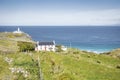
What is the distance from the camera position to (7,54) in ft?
184

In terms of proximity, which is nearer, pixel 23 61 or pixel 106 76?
pixel 106 76

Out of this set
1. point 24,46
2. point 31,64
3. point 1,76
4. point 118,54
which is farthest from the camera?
point 118,54

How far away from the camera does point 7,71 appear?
3831cm

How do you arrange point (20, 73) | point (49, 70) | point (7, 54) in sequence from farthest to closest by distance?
point (7, 54), point (49, 70), point (20, 73)

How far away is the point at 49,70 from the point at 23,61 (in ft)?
29.2

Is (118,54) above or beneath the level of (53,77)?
beneath

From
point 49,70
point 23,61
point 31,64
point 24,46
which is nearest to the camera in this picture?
point 49,70

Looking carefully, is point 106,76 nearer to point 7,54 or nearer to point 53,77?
point 53,77

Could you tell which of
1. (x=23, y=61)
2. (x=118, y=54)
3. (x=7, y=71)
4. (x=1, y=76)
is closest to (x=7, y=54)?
(x=23, y=61)

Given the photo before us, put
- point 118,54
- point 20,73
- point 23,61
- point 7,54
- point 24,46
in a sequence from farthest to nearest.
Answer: point 118,54 → point 24,46 → point 7,54 → point 23,61 → point 20,73

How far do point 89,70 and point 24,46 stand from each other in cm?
2799

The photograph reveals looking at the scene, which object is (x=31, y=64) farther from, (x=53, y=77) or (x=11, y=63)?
(x=53, y=77)

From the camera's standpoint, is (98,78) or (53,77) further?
(98,78)

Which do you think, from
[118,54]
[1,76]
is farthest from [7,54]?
[118,54]
